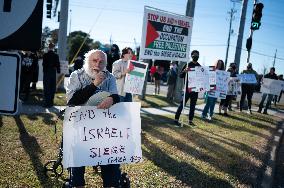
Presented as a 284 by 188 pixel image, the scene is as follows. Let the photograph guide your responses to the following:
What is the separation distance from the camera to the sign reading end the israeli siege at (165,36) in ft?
29.9

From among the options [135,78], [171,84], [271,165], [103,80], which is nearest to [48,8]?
[171,84]

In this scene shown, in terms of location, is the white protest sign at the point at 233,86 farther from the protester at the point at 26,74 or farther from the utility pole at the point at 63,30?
the protester at the point at 26,74

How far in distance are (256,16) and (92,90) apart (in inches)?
540

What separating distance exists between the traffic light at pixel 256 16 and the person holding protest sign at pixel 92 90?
13.3m

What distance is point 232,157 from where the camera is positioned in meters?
7.34

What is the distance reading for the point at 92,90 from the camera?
3.85m

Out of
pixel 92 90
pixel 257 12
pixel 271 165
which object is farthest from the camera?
pixel 257 12

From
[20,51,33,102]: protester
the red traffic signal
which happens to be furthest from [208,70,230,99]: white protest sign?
[20,51,33,102]: protester

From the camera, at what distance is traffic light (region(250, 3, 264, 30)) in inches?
620

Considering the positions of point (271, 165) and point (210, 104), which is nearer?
point (271, 165)

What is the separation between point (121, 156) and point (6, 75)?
207 centimetres

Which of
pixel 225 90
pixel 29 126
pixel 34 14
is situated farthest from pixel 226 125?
pixel 34 14

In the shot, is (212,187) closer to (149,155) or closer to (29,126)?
(149,155)

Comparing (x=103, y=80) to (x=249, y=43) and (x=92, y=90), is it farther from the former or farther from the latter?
(x=249, y=43)
